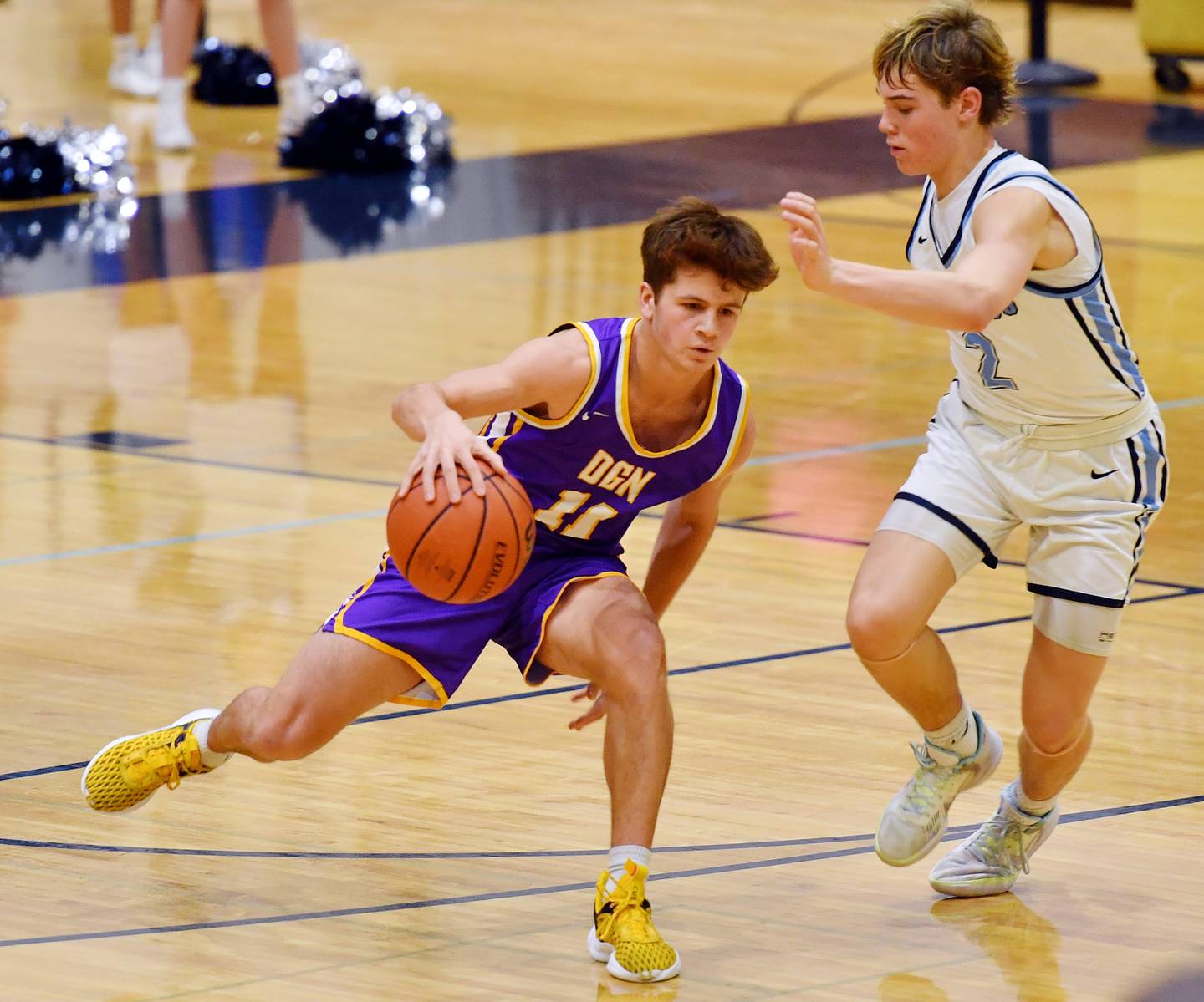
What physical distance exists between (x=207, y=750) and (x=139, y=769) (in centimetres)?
12

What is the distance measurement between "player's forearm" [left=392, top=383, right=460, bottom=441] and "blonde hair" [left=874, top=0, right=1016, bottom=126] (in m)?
0.87

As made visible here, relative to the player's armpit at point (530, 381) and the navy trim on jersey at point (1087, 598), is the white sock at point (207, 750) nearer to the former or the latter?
the player's armpit at point (530, 381)

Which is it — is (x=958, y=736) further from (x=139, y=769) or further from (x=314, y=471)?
(x=314, y=471)

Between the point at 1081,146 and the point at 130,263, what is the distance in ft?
16.5

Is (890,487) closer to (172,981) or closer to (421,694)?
(421,694)

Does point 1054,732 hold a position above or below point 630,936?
above

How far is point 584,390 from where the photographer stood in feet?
12.3

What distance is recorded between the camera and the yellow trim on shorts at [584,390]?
12.2 ft

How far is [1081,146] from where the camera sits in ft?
38.5

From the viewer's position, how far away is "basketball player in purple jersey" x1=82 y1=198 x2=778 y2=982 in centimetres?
357

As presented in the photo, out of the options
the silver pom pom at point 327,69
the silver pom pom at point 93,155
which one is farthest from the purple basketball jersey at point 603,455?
the silver pom pom at point 327,69

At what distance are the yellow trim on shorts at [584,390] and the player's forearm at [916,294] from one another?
51 centimetres

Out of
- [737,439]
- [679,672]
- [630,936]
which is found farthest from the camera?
[679,672]

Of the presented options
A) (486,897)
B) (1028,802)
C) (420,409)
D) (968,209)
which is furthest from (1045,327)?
(486,897)
